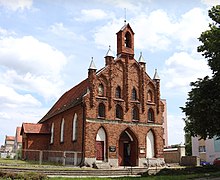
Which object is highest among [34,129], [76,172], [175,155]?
[34,129]

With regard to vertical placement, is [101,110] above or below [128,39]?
below

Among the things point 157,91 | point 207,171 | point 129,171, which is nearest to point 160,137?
point 157,91

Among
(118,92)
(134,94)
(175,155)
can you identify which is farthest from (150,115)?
(175,155)

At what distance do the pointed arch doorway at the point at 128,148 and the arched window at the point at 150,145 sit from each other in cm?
192

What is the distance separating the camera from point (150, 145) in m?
40.3

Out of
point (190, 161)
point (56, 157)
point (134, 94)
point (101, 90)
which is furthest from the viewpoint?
point (190, 161)

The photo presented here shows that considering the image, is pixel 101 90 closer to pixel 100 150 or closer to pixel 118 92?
pixel 118 92

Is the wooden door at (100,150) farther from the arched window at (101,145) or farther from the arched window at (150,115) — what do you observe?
the arched window at (150,115)

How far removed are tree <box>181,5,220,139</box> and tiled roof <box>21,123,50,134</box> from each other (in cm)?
2783

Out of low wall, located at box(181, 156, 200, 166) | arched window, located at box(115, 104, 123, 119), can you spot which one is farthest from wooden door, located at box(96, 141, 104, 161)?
low wall, located at box(181, 156, 200, 166)

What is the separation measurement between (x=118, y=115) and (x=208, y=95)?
14.8 meters

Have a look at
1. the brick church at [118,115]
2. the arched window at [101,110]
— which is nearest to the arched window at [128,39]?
the brick church at [118,115]

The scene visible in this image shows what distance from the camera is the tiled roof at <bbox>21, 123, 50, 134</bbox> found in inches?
1870

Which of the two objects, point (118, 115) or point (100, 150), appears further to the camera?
point (118, 115)
